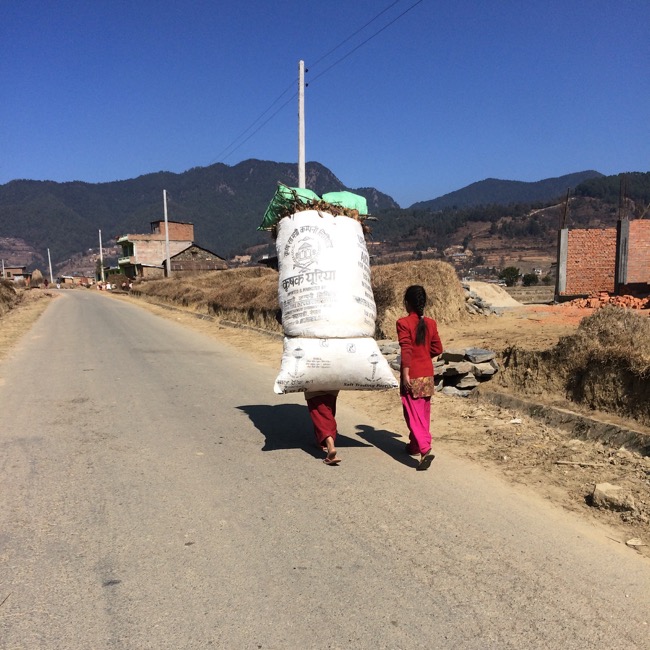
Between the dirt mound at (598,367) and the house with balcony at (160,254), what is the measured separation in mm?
58163

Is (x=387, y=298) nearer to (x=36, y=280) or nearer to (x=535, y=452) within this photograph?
(x=535, y=452)

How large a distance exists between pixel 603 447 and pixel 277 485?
Answer: 311cm

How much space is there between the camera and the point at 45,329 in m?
17.7

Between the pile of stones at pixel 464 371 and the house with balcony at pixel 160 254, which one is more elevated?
the house with balcony at pixel 160 254

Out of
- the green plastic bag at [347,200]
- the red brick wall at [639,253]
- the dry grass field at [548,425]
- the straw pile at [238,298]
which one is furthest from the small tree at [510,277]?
the green plastic bag at [347,200]

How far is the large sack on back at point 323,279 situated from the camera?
4695 mm

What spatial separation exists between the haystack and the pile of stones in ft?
14.4

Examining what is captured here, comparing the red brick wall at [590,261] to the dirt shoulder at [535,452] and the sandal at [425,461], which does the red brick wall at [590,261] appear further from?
the sandal at [425,461]

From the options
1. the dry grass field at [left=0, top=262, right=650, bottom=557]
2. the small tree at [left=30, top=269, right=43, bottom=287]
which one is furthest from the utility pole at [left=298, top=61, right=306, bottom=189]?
the small tree at [left=30, top=269, right=43, bottom=287]

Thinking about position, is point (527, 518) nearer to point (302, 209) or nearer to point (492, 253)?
point (302, 209)

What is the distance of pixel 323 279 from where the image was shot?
4.75 metres

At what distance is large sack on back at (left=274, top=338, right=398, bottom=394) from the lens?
459cm

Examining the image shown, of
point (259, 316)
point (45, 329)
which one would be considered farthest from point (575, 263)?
point (45, 329)

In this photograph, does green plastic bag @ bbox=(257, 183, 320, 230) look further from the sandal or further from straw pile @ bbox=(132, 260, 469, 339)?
straw pile @ bbox=(132, 260, 469, 339)
